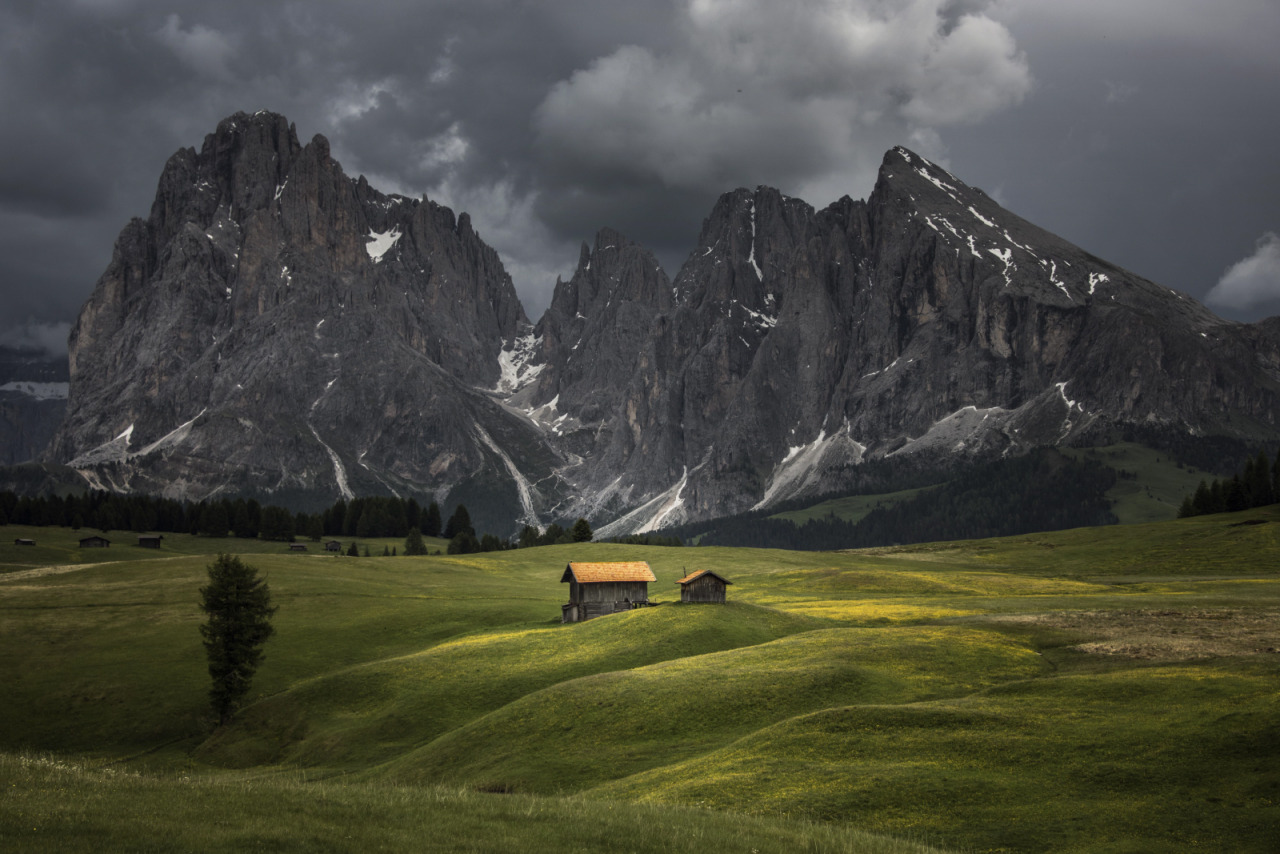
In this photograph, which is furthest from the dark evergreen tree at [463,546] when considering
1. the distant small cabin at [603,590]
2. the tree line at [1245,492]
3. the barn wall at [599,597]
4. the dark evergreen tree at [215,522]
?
the tree line at [1245,492]

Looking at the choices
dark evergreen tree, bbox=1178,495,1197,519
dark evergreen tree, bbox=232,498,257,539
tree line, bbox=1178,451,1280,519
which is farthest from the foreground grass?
dark evergreen tree, bbox=1178,495,1197,519

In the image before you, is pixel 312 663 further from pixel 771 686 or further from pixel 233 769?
pixel 771 686

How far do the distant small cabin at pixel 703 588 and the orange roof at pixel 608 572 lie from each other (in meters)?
6.41

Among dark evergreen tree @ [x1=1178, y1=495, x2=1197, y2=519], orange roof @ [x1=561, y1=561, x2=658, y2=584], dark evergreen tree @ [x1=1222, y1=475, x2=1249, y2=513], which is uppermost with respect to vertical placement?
dark evergreen tree @ [x1=1222, y1=475, x2=1249, y2=513]

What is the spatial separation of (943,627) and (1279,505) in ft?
419

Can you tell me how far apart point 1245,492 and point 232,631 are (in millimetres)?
175394

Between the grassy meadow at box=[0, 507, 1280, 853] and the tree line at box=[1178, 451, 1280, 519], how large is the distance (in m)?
65.9

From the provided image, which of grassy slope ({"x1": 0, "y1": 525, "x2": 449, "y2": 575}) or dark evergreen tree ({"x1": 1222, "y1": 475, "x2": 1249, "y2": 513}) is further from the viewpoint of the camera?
dark evergreen tree ({"x1": 1222, "y1": 475, "x2": 1249, "y2": 513})

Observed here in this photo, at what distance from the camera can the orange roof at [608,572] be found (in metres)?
87.2

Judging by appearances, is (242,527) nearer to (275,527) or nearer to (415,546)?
(275,527)

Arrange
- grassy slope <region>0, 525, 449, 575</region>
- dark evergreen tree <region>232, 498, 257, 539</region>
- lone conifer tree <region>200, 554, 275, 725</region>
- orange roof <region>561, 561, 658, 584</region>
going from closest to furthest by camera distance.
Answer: lone conifer tree <region>200, 554, 275, 725</region> → orange roof <region>561, 561, 658, 584</region> → grassy slope <region>0, 525, 449, 575</region> → dark evergreen tree <region>232, 498, 257, 539</region>

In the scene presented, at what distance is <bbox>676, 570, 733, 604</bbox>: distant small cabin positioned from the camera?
3187 inches

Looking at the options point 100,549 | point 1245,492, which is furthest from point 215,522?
point 1245,492

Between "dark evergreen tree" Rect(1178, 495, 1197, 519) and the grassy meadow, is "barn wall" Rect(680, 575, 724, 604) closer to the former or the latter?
the grassy meadow
